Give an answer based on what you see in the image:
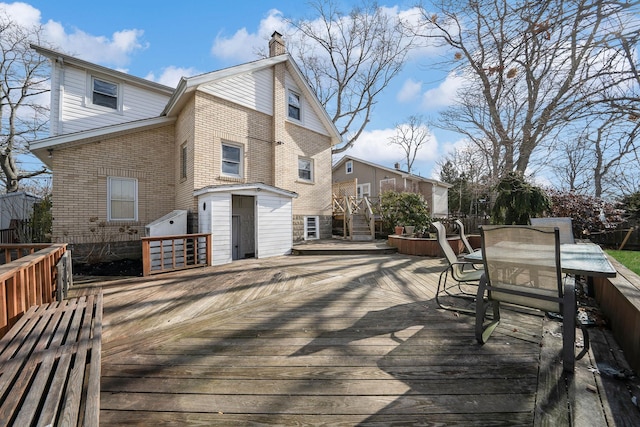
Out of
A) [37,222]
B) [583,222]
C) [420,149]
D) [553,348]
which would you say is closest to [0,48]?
[37,222]

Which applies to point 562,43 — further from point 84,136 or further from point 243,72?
point 84,136

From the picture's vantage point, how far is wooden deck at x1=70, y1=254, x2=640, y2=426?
1.78 m

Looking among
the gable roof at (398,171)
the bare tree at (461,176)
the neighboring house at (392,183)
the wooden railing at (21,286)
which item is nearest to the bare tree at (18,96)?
the wooden railing at (21,286)

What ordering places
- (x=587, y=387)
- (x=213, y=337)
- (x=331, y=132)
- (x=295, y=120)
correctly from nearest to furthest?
1. (x=587, y=387)
2. (x=213, y=337)
3. (x=295, y=120)
4. (x=331, y=132)

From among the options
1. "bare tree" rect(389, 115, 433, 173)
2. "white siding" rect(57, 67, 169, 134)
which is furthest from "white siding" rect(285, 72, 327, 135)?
"bare tree" rect(389, 115, 433, 173)

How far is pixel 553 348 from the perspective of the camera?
8.44ft

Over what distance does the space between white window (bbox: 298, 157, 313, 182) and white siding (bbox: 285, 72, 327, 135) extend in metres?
1.52

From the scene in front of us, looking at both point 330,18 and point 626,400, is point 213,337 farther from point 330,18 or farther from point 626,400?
point 330,18

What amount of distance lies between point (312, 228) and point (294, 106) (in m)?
5.44

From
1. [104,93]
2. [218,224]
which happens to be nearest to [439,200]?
[218,224]

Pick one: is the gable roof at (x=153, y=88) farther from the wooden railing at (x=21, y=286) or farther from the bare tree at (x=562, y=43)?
the bare tree at (x=562, y=43)

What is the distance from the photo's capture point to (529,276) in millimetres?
2406

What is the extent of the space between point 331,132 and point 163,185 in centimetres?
760

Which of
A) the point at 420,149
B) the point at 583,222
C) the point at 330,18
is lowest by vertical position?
the point at 583,222
